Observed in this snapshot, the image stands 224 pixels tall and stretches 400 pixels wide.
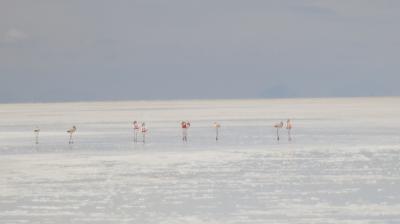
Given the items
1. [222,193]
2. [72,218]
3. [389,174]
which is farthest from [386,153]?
[72,218]

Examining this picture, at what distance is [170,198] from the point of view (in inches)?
938

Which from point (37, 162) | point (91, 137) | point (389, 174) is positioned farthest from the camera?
point (91, 137)

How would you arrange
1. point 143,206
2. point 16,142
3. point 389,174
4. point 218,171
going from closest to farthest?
point 143,206 → point 389,174 → point 218,171 → point 16,142

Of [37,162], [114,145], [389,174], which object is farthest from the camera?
[114,145]

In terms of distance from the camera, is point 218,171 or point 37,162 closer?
point 218,171

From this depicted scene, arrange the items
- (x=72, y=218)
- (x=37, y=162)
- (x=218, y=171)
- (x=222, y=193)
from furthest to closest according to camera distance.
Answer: (x=37, y=162) → (x=218, y=171) → (x=222, y=193) → (x=72, y=218)

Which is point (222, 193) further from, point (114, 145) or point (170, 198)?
point (114, 145)

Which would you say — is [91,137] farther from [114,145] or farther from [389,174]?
[389,174]

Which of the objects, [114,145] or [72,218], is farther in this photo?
[114,145]

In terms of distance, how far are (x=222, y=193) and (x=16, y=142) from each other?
28150 millimetres

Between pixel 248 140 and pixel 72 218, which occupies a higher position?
pixel 248 140

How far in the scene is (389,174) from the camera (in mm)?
28594

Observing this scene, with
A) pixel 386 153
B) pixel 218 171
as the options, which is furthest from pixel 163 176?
pixel 386 153

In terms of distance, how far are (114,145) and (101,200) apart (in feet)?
74.8
